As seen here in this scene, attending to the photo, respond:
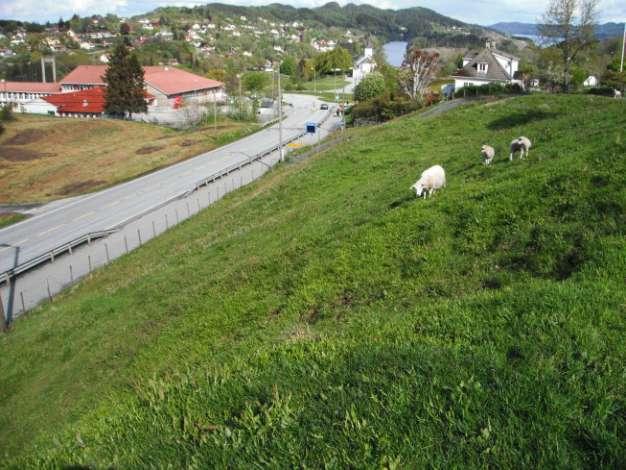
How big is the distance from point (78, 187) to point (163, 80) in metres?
73.4

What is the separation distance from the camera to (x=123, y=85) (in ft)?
319

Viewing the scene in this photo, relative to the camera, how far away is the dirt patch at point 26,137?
77.6 metres

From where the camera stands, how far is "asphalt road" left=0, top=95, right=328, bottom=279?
35.0 metres

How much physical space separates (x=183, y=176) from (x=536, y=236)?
47213 mm

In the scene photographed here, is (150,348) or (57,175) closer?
(150,348)

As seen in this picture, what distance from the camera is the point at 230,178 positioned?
49.0m

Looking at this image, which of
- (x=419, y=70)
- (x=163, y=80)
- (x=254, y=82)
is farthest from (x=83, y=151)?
(x=254, y=82)

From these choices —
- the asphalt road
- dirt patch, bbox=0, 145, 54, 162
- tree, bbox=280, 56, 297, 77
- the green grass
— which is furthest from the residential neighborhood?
tree, bbox=280, 56, 297, 77

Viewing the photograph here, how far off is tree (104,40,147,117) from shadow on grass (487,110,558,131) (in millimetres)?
81214

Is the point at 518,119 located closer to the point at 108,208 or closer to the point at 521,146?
the point at 521,146

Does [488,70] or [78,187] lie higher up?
[488,70]

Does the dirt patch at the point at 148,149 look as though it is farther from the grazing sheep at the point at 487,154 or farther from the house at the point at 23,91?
the house at the point at 23,91

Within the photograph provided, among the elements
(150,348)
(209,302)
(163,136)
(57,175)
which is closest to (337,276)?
(209,302)

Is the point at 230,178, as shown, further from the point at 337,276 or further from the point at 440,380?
the point at 440,380
